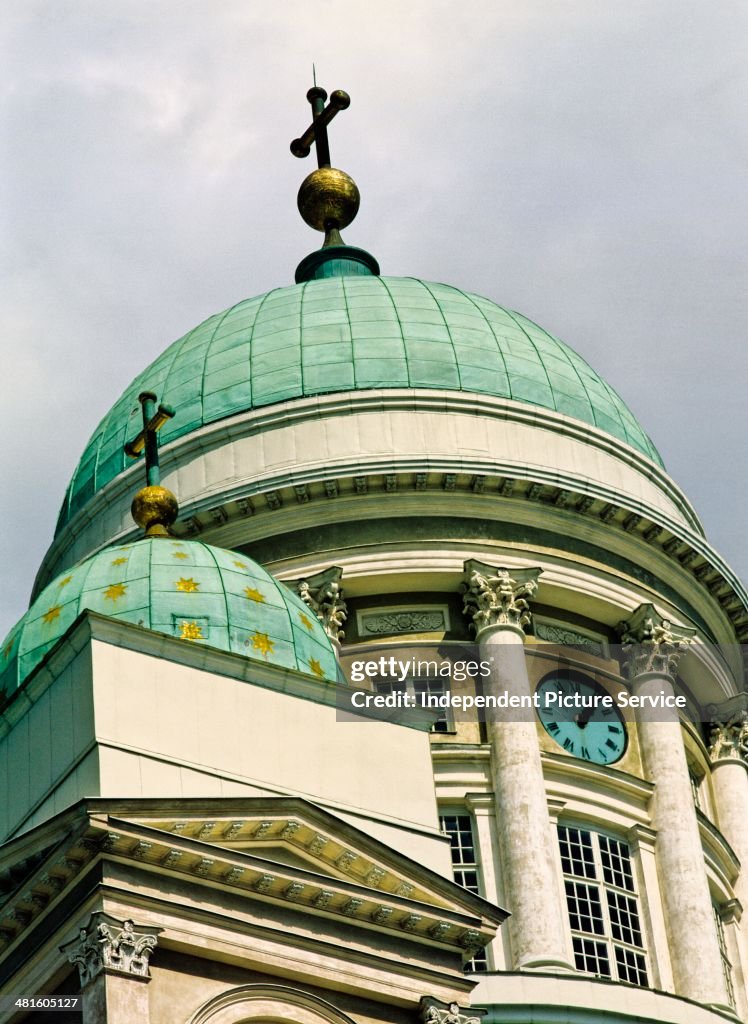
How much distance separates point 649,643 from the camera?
47.5m

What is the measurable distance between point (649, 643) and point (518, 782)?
517cm

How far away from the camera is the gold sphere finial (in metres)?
37.3

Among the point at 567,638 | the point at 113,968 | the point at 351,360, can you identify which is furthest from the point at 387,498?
the point at 113,968

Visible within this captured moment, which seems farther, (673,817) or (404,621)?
(404,621)

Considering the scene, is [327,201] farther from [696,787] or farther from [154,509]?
[154,509]

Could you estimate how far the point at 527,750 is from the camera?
4422 cm

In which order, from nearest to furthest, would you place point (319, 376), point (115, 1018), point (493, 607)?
point (115, 1018)
point (493, 607)
point (319, 376)

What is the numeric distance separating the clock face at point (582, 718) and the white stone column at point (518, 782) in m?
0.90

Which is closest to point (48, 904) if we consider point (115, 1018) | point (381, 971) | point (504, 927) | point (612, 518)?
point (115, 1018)

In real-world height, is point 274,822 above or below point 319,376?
below

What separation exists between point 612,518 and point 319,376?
20.9 ft

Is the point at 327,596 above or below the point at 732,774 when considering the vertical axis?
above

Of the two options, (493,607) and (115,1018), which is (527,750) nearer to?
(493,607)

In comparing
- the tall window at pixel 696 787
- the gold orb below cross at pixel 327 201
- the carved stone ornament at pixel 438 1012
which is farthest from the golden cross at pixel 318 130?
the carved stone ornament at pixel 438 1012
